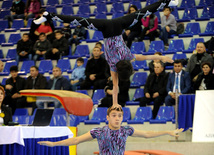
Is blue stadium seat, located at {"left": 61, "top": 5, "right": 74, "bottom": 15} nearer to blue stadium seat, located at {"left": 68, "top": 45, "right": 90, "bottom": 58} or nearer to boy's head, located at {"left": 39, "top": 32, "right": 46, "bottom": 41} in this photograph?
boy's head, located at {"left": 39, "top": 32, "right": 46, "bottom": 41}

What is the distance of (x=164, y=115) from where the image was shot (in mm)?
8211

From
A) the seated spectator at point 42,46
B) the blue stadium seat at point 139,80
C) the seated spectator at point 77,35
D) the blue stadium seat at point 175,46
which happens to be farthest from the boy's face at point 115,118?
the seated spectator at point 77,35

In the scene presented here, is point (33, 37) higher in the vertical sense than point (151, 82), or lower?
higher

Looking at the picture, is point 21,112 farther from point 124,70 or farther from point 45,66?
point 124,70

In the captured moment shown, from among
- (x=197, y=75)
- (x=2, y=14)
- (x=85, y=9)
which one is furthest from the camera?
(x=2, y=14)

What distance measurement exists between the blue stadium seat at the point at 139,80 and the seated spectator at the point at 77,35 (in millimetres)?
2849

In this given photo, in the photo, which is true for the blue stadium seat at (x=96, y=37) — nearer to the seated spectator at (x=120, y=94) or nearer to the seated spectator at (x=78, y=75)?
the seated spectator at (x=78, y=75)

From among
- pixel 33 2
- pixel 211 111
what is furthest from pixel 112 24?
pixel 33 2

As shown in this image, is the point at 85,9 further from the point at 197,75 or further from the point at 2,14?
the point at 197,75

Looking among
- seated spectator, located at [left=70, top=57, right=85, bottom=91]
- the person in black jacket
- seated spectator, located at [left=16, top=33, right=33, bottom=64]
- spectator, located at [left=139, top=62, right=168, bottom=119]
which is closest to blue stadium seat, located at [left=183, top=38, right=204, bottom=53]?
spectator, located at [left=139, top=62, right=168, bottom=119]

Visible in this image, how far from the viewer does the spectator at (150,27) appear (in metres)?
10.8

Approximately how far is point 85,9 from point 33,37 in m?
2.16

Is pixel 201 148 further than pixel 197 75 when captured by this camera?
No

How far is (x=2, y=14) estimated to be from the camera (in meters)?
14.7
